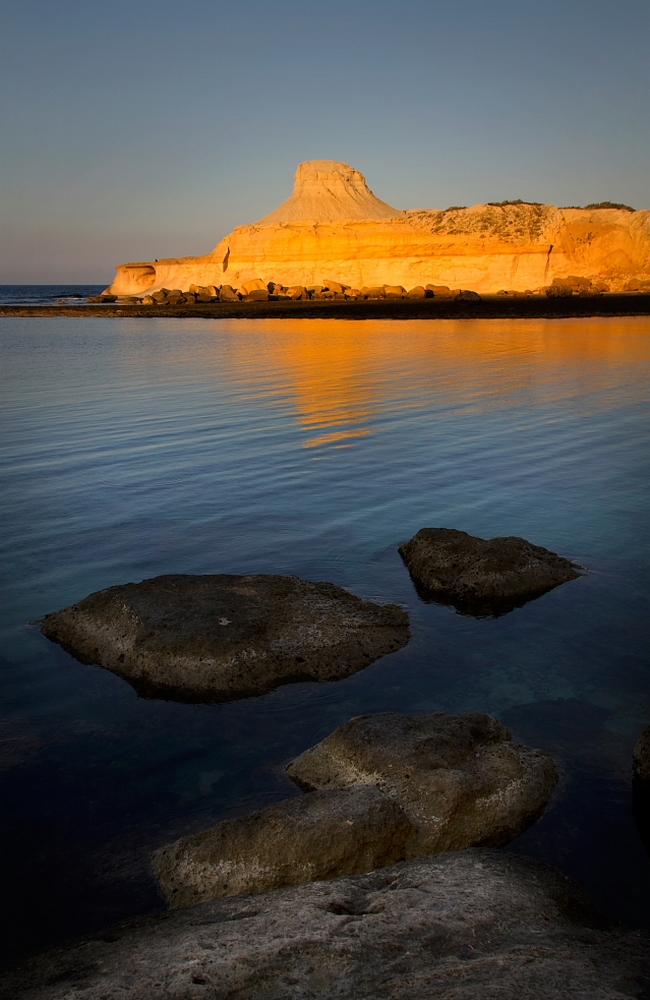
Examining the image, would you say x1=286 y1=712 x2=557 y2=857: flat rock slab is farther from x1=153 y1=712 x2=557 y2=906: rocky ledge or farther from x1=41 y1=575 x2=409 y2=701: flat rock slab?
x1=41 y1=575 x2=409 y2=701: flat rock slab

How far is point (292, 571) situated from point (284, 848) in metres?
3.56

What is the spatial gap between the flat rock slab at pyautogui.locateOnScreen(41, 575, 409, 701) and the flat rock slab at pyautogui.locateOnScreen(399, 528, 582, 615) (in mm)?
704

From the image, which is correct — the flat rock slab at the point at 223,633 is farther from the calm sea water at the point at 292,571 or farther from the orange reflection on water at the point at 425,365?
the orange reflection on water at the point at 425,365

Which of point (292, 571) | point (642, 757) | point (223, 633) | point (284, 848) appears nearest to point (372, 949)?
point (284, 848)

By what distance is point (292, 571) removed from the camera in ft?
21.5

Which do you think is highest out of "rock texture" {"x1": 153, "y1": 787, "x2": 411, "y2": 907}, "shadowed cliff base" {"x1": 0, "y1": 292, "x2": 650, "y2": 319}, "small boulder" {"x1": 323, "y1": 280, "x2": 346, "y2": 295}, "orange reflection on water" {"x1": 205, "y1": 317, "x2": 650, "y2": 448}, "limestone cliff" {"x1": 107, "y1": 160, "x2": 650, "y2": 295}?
"limestone cliff" {"x1": 107, "y1": 160, "x2": 650, "y2": 295}

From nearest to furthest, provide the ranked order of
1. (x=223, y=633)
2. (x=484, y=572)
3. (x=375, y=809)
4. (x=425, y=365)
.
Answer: (x=375, y=809)
(x=223, y=633)
(x=484, y=572)
(x=425, y=365)

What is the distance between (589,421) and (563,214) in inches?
2306

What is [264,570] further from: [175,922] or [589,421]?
[589,421]

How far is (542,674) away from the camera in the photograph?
4.96 m

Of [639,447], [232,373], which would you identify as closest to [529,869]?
[639,447]

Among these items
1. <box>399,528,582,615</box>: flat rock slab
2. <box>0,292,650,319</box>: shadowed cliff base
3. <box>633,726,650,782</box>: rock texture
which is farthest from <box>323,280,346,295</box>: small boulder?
<box>633,726,650,782</box>: rock texture

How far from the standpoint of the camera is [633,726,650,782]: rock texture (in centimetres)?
378

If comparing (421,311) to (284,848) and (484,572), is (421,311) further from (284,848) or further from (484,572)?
(284,848)
